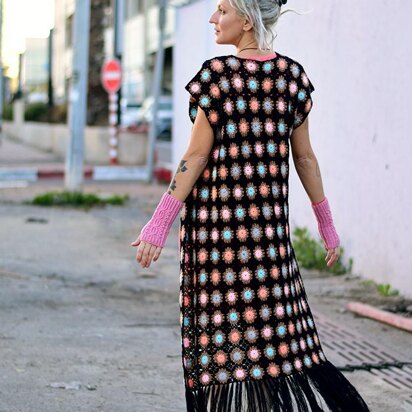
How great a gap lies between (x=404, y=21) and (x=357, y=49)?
3.12 ft

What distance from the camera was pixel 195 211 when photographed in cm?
379

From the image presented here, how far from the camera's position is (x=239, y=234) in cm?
375

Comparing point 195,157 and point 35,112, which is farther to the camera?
point 35,112

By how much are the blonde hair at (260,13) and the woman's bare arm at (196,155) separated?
311 millimetres

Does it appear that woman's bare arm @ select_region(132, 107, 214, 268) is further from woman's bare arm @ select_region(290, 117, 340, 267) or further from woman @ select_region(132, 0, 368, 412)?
woman's bare arm @ select_region(290, 117, 340, 267)

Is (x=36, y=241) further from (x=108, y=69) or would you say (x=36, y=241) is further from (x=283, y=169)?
(x=108, y=69)

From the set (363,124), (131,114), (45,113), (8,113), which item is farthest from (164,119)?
(363,124)

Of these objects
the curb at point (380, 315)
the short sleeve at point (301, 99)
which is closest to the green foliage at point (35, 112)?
the curb at point (380, 315)

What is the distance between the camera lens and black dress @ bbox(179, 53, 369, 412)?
3.74 meters

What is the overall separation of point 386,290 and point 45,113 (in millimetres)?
31057

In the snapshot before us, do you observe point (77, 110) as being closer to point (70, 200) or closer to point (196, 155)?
point (70, 200)

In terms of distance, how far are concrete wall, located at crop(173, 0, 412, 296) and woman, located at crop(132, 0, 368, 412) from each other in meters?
3.78

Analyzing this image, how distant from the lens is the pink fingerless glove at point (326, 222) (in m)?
4.10

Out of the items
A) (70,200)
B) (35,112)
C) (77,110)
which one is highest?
(35,112)
